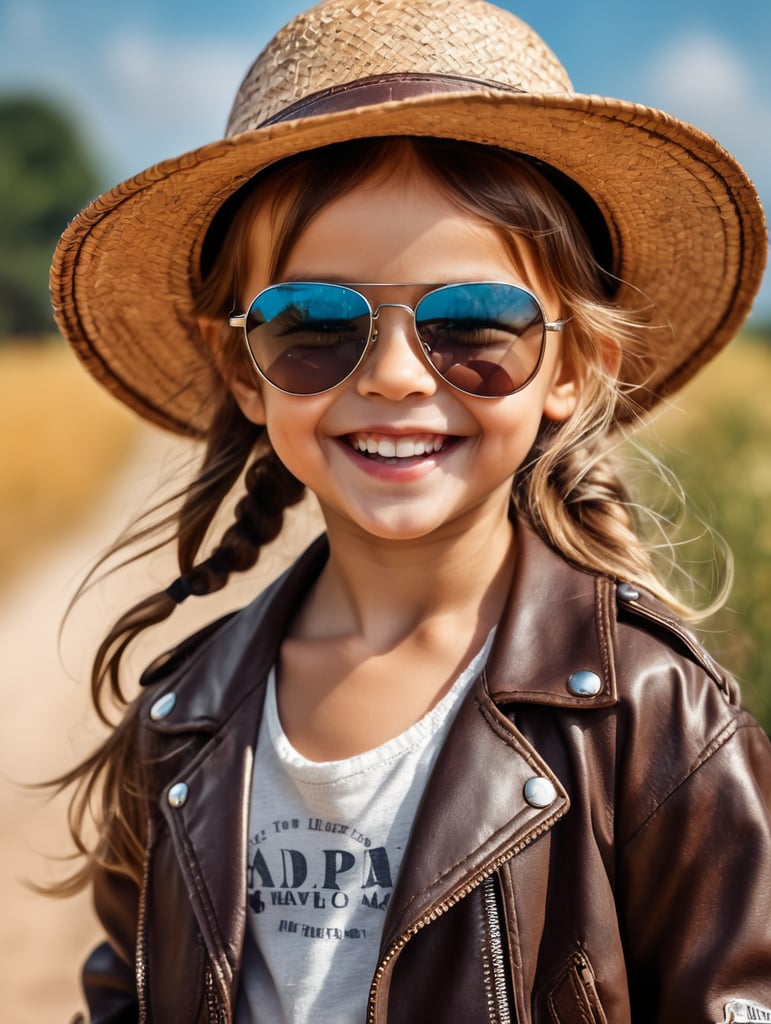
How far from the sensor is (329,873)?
1.93m

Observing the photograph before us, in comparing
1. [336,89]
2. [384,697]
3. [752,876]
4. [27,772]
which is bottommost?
[27,772]

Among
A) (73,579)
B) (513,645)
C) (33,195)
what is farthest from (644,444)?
(33,195)

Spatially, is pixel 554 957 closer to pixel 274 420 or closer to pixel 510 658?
pixel 510 658

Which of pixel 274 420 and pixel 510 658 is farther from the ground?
pixel 274 420

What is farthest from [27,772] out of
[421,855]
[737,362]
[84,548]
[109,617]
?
[737,362]

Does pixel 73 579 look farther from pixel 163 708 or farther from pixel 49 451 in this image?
pixel 49 451

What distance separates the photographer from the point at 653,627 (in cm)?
188

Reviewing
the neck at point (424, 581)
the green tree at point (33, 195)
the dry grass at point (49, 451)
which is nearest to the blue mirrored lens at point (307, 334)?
the neck at point (424, 581)

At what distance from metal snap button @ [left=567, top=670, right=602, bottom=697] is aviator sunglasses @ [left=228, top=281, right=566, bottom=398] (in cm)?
48

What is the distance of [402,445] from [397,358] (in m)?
0.16

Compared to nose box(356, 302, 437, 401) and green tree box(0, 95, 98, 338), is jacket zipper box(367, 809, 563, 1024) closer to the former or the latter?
nose box(356, 302, 437, 401)

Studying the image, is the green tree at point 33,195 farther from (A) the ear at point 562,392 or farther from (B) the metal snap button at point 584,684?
(B) the metal snap button at point 584,684

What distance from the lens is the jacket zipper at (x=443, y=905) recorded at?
1.71 m

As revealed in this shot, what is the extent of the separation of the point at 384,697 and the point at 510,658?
28 cm
